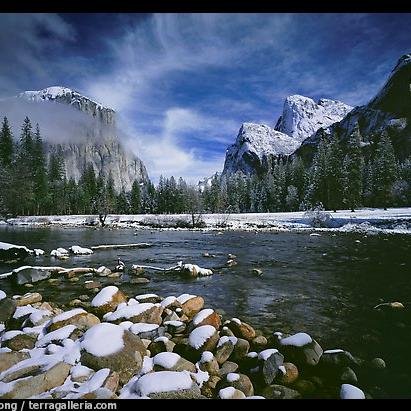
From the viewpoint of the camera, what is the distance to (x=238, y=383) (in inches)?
163

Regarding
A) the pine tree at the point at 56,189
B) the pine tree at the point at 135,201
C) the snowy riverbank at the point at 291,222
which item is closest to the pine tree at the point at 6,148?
the snowy riverbank at the point at 291,222

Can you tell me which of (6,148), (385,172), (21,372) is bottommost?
(21,372)

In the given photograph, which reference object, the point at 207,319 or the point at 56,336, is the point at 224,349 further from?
the point at 56,336

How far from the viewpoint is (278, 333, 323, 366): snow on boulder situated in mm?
4743

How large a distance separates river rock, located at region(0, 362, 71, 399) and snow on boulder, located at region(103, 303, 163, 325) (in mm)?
1896

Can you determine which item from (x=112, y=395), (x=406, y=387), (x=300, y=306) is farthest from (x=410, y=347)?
(x=112, y=395)

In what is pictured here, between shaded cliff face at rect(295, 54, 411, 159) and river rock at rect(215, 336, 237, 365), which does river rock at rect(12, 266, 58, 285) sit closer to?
river rock at rect(215, 336, 237, 365)

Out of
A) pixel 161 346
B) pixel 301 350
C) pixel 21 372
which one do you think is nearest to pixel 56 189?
pixel 161 346

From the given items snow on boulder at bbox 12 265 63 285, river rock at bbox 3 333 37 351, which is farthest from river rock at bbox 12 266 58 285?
river rock at bbox 3 333 37 351

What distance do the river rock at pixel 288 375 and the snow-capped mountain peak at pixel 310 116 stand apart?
104m

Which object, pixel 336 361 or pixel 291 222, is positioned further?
pixel 291 222

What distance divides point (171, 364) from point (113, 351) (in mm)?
814
